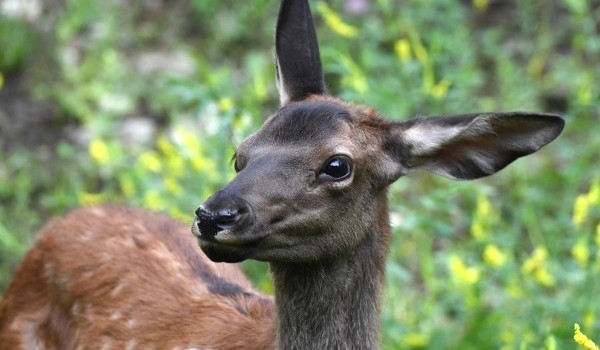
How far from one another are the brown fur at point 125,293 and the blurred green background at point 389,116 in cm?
102

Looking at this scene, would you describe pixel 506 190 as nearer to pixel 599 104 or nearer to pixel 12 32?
pixel 599 104

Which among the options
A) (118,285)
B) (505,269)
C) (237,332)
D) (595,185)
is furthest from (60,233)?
(595,185)

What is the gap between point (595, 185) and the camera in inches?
248

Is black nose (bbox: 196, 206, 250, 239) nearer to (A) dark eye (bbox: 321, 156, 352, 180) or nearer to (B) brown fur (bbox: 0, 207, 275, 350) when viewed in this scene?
(A) dark eye (bbox: 321, 156, 352, 180)

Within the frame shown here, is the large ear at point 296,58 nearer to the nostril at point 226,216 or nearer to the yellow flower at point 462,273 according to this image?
the nostril at point 226,216

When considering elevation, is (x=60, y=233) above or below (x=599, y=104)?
below

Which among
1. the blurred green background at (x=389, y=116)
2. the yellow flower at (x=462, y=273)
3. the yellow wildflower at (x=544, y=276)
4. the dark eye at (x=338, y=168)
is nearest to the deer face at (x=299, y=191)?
the dark eye at (x=338, y=168)

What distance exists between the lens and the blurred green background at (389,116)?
20.9 ft

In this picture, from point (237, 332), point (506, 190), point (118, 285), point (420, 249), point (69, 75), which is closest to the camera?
point (237, 332)

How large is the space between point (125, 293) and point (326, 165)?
4.44 ft

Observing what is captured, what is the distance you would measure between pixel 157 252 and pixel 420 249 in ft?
8.13

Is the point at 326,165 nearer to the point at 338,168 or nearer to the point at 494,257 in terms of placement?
the point at 338,168

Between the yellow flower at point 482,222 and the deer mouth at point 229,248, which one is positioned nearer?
the deer mouth at point 229,248

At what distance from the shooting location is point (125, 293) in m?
5.15
